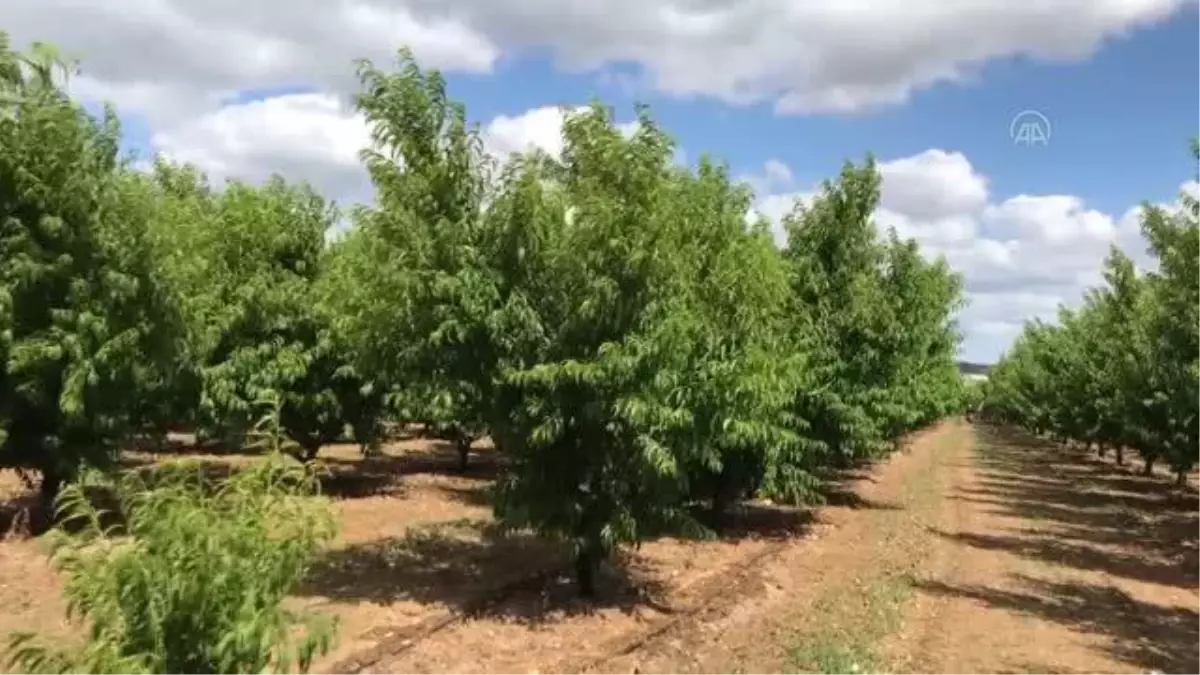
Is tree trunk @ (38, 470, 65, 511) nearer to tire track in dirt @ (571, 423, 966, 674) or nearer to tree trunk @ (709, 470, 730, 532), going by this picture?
tire track in dirt @ (571, 423, 966, 674)

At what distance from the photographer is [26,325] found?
13.2 m

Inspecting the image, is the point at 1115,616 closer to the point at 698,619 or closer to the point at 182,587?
the point at 698,619

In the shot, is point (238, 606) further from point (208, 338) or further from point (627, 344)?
point (208, 338)

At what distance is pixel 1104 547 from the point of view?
66.8 ft

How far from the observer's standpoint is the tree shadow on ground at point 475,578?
12.0 metres

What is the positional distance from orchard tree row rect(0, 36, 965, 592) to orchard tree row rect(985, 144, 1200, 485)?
597cm

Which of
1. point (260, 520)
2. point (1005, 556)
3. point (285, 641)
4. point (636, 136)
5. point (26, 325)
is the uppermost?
point (636, 136)

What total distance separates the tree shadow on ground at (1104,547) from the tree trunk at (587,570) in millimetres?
5191

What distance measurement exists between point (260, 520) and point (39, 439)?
35.7ft

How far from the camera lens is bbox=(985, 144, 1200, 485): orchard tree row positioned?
17000 mm

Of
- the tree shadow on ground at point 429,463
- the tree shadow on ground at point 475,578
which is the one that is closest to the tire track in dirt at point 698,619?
the tree shadow on ground at point 475,578

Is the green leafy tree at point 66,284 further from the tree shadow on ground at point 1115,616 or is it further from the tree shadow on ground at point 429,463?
the tree shadow on ground at point 1115,616

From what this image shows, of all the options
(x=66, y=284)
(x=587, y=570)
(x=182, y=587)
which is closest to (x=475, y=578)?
(x=587, y=570)

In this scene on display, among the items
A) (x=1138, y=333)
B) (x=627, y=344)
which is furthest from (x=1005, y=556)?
(x=627, y=344)
